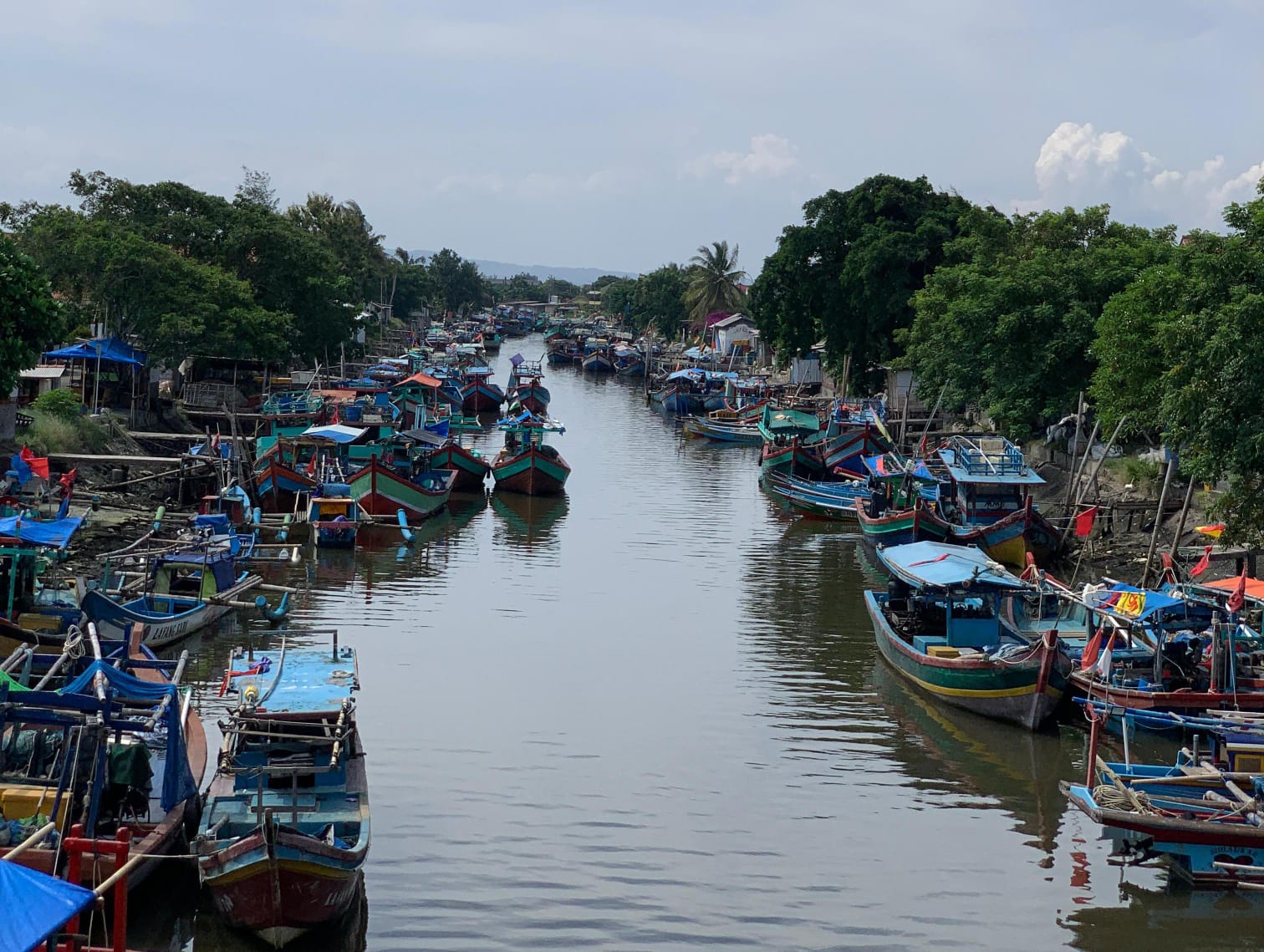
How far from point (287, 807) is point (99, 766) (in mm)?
1813

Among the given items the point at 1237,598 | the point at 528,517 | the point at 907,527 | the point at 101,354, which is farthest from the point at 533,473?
the point at 1237,598

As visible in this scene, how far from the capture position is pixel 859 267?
52844 mm

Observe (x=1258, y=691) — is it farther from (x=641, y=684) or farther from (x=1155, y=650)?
(x=641, y=684)

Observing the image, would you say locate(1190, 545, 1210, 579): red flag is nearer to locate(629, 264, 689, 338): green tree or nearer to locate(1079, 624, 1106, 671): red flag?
locate(1079, 624, 1106, 671): red flag

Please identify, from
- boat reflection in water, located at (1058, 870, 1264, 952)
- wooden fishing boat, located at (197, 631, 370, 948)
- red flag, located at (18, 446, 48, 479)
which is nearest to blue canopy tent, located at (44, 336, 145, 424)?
red flag, located at (18, 446, 48, 479)

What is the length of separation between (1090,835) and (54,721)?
11131mm

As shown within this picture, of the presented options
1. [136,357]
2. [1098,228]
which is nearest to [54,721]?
[136,357]

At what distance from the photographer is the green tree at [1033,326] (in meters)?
36.1

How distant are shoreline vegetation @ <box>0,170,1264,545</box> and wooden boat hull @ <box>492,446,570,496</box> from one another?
383 inches

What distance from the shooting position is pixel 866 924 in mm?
13461

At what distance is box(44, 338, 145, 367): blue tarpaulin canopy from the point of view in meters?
38.4

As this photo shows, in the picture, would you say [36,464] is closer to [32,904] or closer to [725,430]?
[32,904]

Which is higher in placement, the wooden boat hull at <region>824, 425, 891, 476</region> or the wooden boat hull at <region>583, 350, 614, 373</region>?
the wooden boat hull at <region>583, 350, 614, 373</region>

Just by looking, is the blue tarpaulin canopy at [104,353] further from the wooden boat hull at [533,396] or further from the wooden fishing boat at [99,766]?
the wooden fishing boat at [99,766]
